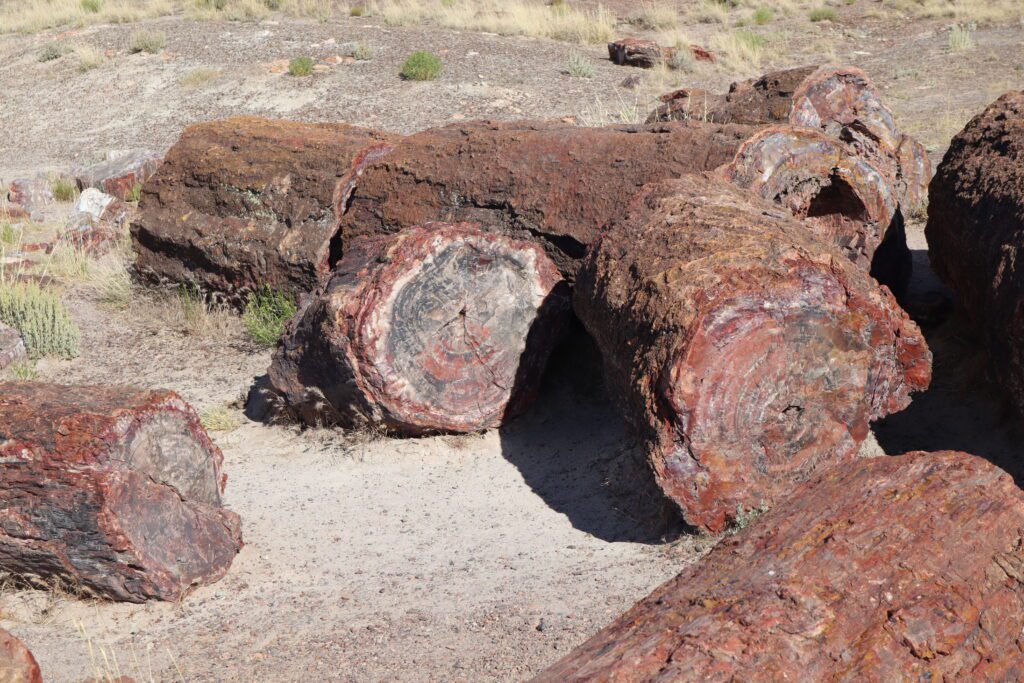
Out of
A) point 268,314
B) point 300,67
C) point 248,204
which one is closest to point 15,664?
point 268,314

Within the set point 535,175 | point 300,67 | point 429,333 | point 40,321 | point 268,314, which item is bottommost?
point 300,67

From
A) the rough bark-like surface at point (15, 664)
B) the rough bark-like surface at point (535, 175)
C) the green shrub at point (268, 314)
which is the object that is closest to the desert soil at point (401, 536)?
the green shrub at point (268, 314)

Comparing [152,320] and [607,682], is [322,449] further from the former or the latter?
[607,682]

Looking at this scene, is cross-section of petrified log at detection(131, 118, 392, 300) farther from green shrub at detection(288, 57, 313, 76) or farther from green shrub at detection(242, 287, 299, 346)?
green shrub at detection(288, 57, 313, 76)

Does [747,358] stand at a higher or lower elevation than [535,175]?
higher

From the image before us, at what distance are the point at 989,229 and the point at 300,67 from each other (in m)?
12.8

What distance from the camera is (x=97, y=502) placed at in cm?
440

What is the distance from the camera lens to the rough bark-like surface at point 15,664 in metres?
3.39

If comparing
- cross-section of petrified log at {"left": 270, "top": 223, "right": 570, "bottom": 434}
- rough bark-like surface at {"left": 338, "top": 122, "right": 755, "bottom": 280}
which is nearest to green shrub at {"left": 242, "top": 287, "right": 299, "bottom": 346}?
rough bark-like surface at {"left": 338, "top": 122, "right": 755, "bottom": 280}

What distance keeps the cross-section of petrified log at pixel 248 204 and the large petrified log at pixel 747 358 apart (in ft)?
9.67

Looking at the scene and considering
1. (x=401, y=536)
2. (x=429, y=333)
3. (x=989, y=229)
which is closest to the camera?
(x=401, y=536)

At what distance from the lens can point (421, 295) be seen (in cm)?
563

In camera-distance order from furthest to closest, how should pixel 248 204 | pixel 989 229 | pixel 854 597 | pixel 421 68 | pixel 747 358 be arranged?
pixel 421 68 < pixel 248 204 < pixel 989 229 < pixel 747 358 < pixel 854 597

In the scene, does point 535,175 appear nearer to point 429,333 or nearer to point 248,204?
point 429,333
